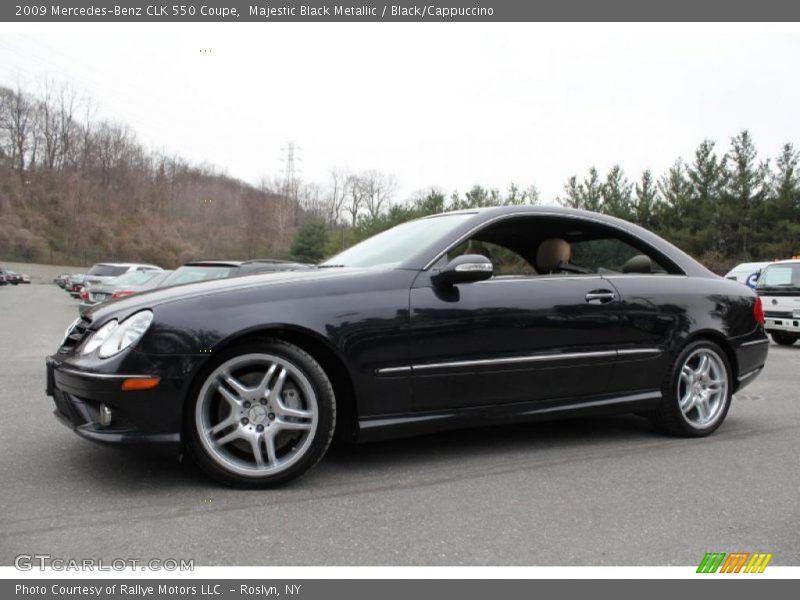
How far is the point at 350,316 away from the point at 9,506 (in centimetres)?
177

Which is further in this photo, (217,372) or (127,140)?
(127,140)

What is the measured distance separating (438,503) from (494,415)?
0.83m

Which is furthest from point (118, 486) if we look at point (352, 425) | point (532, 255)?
point (532, 255)

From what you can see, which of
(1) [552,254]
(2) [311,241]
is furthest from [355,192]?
(1) [552,254]

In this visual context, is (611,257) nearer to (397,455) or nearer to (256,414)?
(397,455)

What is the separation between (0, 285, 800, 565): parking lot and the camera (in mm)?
2691

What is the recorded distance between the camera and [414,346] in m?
3.66

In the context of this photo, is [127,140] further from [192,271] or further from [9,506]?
[9,506]

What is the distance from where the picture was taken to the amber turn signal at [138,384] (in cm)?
317

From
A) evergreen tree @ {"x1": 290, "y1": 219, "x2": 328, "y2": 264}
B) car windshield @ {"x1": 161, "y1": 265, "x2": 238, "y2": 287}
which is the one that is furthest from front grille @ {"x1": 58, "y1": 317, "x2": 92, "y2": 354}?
evergreen tree @ {"x1": 290, "y1": 219, "x2": 328, "y2": 264}

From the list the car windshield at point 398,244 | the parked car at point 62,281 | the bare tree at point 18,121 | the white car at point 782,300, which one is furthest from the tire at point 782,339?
the bare tree at point 18,121

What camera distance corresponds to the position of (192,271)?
10609 millimetres

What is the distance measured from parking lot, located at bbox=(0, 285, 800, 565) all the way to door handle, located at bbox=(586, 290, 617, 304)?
3.04 ft

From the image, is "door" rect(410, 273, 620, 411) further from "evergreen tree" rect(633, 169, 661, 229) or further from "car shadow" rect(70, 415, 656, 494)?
"evergreen tree" rect(633, 169, 661, 229)
